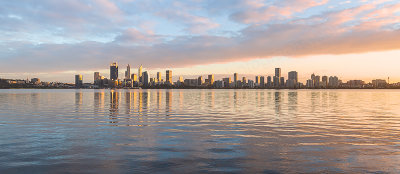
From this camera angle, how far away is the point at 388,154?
16703 mm

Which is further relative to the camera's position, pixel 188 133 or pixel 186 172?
pixel 188 133

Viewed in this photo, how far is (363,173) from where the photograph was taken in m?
13.1

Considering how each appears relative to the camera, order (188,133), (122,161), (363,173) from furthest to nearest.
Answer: (188,133), (122,161), (363,173)

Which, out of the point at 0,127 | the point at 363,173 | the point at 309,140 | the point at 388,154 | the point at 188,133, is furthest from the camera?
the point at 0,127

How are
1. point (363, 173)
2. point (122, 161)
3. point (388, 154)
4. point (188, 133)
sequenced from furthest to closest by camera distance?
1. point (188, 133)
2. point (388, 154)
3. point (122, 161)
4. point (363, 173)

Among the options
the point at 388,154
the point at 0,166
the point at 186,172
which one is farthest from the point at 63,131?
the point at 388,154

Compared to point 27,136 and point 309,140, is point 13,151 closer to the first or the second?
point 27,136

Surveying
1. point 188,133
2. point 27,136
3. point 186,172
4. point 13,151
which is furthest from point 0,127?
point 186,172

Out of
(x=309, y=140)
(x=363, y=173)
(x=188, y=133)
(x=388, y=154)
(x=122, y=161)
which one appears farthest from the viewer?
(x=188, y=133)

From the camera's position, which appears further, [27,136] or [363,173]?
[27,136]

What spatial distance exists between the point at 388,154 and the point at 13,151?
72.3 ft

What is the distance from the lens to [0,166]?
13984mm

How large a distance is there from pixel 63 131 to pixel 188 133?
10.9 m

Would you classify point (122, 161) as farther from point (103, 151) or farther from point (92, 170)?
point (103, 151)
